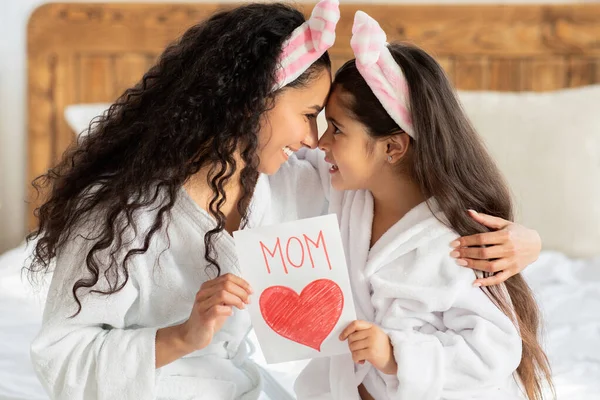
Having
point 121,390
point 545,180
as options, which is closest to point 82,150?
point 121,390

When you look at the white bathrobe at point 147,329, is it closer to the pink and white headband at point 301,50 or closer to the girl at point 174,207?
the girl at point 174,207

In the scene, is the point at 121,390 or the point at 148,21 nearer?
the point at 121,390

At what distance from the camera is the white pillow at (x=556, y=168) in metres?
2.29

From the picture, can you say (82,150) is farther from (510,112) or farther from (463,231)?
(510,112)

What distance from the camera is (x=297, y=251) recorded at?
3.83 ft

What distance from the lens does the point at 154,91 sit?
1292 mm

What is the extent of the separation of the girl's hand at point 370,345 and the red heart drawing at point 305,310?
0.11 ft

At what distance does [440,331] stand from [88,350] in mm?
526

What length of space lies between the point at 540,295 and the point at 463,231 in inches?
33.0

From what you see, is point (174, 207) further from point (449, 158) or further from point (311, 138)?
point (449, 158)

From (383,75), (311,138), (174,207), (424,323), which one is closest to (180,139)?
(174,207)

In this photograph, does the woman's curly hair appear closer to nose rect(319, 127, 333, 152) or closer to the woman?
the woman

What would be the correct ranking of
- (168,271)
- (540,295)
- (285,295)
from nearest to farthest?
(285,295), (168,271), (540,295)

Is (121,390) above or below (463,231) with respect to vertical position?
below
